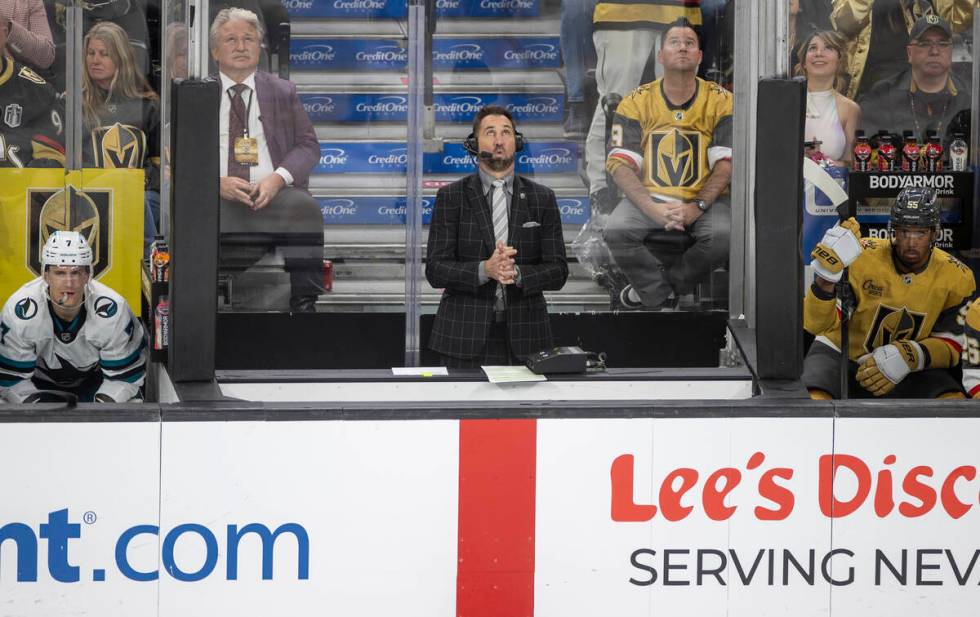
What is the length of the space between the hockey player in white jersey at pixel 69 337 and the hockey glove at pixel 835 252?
3312 mm

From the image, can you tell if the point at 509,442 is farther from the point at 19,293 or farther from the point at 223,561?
the point at 19,293

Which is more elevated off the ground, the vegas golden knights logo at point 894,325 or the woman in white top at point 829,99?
the woman in white top at point 829,99

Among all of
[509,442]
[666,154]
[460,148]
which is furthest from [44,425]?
[666,154]

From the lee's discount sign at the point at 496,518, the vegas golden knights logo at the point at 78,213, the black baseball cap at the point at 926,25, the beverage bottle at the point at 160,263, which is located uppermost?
the black baseball cap at the point at 926,25

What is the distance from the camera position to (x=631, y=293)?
313 inches

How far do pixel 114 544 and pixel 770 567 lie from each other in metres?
2.18

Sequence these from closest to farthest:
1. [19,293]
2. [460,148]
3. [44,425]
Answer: [44,425] → [19,293] → [460,148]

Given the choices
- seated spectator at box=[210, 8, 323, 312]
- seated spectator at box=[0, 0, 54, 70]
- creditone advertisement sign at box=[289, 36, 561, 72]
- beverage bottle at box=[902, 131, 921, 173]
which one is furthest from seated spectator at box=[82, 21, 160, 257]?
beverage bottle at box=[902, 131, 921, 173]

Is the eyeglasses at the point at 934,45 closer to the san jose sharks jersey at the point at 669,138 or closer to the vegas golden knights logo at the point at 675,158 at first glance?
the san jose sharks jersey at the point at 669,138

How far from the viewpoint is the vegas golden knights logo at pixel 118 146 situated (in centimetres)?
794

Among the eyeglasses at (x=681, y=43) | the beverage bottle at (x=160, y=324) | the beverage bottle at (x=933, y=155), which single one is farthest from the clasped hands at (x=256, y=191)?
the beverage bottle at (x=933, y=155)

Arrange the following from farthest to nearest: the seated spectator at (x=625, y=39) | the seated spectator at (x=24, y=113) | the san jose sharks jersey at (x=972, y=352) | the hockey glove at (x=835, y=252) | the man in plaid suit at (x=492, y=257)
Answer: the seated spectator at (x=24, y=113) → the seated spectator at (x=625, y=39) → the man in plaid suit at (x=492, y=257) → the san jose sharks jersey at (x=972, y=352) → the hockey glove at (x=835, y=252)

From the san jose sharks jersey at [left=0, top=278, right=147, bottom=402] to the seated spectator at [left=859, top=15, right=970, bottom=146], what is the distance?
175 inches

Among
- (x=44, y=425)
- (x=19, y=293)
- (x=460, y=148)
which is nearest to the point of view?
(x=44, y=425)
